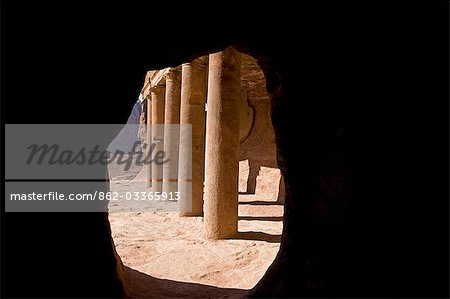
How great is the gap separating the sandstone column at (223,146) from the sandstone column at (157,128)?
5890 millimetres

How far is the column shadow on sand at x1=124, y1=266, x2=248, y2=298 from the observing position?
363 centimetres

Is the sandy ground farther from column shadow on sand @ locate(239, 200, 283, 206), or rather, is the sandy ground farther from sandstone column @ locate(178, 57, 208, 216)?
column shadow on sand @ locate(239, 200, 283, 206)

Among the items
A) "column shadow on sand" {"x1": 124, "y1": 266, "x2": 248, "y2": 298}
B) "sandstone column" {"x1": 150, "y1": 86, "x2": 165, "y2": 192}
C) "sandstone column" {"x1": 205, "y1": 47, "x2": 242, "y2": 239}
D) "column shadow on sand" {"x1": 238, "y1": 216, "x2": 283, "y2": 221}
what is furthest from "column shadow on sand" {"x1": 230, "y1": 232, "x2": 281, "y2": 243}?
"sandstone column" {"x1": 150, "y1": 86, "x2": 165, "y2": 192}

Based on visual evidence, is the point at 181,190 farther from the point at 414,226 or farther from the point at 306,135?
the point at 414,226

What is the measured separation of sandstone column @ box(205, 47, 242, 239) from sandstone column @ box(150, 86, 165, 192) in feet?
19.3

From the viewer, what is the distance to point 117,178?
19266 millimetres

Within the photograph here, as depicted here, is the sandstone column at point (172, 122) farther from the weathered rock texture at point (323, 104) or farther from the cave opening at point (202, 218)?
the weathered rock texture at point (323, 104)

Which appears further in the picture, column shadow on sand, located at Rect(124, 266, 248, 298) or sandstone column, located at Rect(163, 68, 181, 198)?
sandstone column, located at Rect(163, 68, 181, 198)

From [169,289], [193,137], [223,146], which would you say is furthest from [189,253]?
[193,137]

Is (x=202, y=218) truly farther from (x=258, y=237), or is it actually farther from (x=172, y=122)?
(x=172, y=122)

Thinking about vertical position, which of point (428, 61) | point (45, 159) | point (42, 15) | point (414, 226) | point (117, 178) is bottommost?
point (117, 178)

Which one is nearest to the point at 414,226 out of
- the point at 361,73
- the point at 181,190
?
the point at 361,73

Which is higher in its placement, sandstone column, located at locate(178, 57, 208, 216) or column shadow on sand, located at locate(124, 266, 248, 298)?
sandstone column, located at locate(178, 57, 208, 216)

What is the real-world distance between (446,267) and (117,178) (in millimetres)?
18760
